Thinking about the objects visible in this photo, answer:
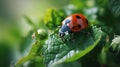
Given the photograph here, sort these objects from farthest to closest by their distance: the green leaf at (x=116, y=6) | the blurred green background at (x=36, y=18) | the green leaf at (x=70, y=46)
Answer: the blurred green background at (x=36, y=18)
the green leaf at (x=116, y=6)
the green leaf at (x=70, y=46)

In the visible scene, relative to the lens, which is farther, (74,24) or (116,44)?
(74,24)

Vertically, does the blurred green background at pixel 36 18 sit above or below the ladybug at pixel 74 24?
above

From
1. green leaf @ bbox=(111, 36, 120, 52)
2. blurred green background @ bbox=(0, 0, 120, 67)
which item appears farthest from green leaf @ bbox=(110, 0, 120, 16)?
green leaf @ bbox=(111, 36, 120, 52)

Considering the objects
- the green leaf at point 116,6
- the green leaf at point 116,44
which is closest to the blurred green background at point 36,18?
the green leaf at point 116,6

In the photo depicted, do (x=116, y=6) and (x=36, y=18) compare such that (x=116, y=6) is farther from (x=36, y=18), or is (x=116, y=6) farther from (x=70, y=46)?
(x=36, y=18)

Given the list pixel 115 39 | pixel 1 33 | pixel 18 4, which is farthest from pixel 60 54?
pixel 18 4

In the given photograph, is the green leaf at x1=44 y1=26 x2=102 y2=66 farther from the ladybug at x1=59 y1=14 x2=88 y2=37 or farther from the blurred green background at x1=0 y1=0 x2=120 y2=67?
the blurred green background at x1=0 y1=0 x2=120 y2=67

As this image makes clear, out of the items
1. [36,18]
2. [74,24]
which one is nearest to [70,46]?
[74,24]

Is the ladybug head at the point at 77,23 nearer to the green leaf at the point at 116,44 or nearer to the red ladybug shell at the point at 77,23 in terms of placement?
the red ladybug shell at the point at 77,23
